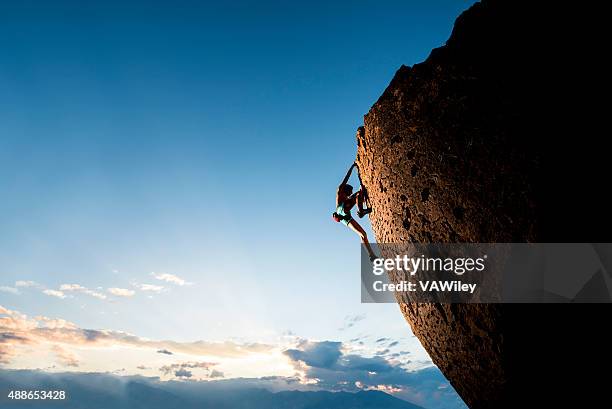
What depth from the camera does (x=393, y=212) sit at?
6.87 metres

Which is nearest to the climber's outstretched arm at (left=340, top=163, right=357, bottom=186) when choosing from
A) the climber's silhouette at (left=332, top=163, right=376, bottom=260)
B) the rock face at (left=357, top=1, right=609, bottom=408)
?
the climber's silhouette at (left=332, top=163, right=376, bottom=260)

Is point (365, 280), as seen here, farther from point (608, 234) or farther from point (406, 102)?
point (608, 234)

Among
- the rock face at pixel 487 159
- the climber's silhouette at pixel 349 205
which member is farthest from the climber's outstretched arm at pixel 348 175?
the rock face at pixel 487 159

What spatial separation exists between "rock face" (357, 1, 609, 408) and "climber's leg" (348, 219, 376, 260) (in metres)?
1.77

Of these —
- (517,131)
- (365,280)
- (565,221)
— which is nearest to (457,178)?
(517,131)

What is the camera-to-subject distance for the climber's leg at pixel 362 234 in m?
8.28

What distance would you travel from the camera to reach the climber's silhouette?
27.1 feet

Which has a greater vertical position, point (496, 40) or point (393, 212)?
point (496, 40)

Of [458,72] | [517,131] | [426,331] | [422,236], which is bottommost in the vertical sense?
[426,331]

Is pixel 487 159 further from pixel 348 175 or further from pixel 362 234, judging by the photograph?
pixel 362 234

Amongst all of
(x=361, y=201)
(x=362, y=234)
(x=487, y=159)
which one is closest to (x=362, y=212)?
(x=361, y=201)

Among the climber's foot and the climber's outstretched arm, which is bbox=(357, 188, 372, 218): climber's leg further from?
the climber's outstretched arm

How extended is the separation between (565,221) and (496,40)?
2727 mm

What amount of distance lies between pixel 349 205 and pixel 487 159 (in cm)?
383
